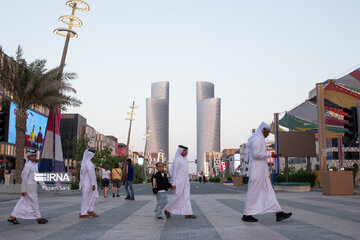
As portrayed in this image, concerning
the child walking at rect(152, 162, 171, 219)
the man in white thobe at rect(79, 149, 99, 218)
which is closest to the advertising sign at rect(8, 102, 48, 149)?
the man in white thobe at rect(79, 149, 99, 218)

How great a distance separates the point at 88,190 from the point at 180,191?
237 cm

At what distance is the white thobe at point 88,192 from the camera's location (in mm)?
10095

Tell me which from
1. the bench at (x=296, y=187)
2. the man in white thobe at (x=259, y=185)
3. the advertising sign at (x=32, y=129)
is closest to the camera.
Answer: the man in white thobe at (x=259, y=185)

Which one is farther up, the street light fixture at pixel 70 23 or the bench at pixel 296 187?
the street light fixture at pixel 70 23

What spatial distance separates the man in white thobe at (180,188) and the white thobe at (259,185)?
1.65 meters

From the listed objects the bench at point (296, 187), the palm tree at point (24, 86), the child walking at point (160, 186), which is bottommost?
the bench at point (296, 187)

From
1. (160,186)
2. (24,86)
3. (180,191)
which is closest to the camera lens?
(180,191)

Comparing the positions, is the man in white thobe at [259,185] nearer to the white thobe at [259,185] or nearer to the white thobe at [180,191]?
the white thobe at [259,185]

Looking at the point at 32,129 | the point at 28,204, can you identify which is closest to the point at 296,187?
the point at 28,204

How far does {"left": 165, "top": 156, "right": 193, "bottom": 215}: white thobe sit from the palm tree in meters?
17.8

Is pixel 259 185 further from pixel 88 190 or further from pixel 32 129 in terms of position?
pixel 32 129


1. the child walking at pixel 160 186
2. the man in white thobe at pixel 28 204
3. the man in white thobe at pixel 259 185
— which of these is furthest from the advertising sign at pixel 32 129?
the man in white thobe at pixel 259 185

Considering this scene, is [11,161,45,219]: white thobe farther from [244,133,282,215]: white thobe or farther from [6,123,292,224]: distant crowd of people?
[244,133,282,215]: white thobe

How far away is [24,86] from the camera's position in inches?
1029
